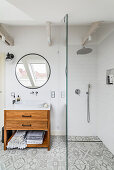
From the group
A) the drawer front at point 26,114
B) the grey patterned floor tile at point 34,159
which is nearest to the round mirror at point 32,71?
the drawer front at point 26,114

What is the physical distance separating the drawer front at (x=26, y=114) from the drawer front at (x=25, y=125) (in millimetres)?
68

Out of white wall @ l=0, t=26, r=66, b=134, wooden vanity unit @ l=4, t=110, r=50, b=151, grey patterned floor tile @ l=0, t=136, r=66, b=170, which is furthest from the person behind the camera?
white wall @ l=0, t=26, r=66, b=134

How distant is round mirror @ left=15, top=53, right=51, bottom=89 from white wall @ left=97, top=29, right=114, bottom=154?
4.61 ft

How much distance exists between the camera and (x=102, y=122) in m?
0.93

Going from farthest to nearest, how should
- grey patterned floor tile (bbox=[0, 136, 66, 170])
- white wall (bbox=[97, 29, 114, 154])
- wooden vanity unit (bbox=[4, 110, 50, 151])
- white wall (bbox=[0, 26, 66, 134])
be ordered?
white wall (bbox=[0, 26, 66, 134])
wooden vanity unit (bbox=[4, 110, 50, 151])
grey patterned floor tile (bbox=[0, 136, 66, 170])
white wall (bbox=[97, 29, 114, 154])

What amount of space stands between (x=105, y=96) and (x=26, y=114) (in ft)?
4.32

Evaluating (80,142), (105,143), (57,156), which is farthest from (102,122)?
(57,156)

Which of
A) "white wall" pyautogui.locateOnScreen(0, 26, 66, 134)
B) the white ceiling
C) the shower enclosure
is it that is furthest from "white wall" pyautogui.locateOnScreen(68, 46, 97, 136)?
"white wall" pyautogui.locateOnScreen(0, 26, 66, 134)

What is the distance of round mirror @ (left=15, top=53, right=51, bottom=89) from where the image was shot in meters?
2.16

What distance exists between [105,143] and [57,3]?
1.40 m


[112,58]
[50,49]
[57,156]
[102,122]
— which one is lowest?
[57,156]

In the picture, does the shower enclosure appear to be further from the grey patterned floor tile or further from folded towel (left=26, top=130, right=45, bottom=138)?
folded towel (left=26, top=130, right=45, bottom=138)

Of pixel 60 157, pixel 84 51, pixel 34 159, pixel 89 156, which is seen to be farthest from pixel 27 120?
pixel 84 51

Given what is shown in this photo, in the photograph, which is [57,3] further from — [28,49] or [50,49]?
[28,49]
